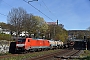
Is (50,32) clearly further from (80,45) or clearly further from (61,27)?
(80,45)

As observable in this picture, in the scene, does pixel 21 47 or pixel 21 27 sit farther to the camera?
pixel 21 27

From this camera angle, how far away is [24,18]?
75.1 m

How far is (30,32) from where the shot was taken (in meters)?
84.6

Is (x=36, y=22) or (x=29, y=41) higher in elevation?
(x=36, y=22)

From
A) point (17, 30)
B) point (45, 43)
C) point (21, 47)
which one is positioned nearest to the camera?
point (21, 47)

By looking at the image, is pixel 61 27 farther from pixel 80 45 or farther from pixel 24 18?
pixel 24 18

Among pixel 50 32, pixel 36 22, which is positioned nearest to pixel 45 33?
pixel 50 32

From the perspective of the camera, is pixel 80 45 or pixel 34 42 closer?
pixel 34 42

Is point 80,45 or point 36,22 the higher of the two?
point 36,22

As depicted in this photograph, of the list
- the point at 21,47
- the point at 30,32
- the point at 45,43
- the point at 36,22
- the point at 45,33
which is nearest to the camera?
the point at 21,47

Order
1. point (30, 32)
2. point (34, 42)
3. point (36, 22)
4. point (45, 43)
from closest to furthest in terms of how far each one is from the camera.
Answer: point (34, 42), point (45, 43), point (30, 32), point (36, 22)

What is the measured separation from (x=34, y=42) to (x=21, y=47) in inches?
212

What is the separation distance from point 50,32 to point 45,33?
12.3ft

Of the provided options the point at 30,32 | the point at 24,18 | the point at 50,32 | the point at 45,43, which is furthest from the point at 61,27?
the point at 45,43
